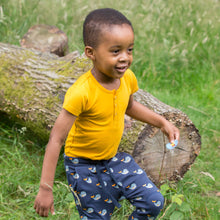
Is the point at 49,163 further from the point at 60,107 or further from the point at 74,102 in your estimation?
the point at 60,107

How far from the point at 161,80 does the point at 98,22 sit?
3.44 meters

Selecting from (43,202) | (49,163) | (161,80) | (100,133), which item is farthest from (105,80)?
(161,80)

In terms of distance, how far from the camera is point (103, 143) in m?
2.29

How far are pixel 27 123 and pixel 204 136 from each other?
217 centimetres

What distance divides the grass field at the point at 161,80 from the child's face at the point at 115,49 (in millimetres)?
1406

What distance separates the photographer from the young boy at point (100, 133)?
201cm

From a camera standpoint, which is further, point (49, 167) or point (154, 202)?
point (154, 202)

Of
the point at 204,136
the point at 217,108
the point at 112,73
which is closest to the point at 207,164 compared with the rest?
the point at 204,136

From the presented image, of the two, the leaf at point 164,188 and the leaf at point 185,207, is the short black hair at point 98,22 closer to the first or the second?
the leaf at point 164,188

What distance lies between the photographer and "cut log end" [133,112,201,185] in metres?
3.09

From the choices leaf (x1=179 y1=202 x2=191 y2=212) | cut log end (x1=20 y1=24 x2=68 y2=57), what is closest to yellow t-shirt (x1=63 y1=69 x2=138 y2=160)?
leaf (x1=179 y1=202 x2=191 y2=212)

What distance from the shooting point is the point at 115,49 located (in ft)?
6.53

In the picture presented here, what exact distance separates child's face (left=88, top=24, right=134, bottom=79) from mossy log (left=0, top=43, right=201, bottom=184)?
1.10 m

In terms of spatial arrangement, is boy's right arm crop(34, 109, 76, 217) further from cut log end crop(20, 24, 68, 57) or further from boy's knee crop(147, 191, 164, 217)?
cut log end crop(20, 24, 68, 57)
